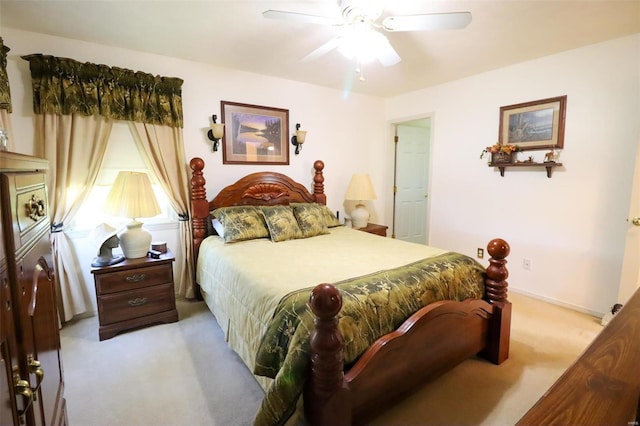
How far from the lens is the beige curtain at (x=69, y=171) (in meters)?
2.45

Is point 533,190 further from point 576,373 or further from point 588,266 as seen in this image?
point 576,373

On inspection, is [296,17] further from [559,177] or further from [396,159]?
[396,159]

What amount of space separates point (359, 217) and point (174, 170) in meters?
2.21

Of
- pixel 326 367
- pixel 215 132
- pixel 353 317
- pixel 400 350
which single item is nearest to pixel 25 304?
pixel 326 367

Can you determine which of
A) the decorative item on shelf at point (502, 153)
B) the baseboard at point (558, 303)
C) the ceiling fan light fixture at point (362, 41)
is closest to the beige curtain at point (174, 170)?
the ceiling fan light fixture at point (362, 41)

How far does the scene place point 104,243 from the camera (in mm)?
2447

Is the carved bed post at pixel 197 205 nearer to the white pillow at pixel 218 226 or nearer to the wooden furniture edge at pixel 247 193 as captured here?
the wooden furniture edge at pixel 247 193

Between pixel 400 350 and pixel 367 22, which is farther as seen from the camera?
pixel 367 22

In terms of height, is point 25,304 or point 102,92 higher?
point 102,92

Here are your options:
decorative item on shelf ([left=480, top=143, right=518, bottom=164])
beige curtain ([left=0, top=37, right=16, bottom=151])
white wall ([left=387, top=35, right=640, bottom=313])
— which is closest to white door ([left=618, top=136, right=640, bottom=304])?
Result: white wall ([left=387, top=35, right=640, bottom=313])

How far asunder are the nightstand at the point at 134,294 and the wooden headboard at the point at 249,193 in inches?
19.2

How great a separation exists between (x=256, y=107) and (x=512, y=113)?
2.74 meters

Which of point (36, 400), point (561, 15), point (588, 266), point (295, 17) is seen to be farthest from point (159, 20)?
point (588, 266)

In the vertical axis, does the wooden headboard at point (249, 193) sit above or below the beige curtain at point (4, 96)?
below
